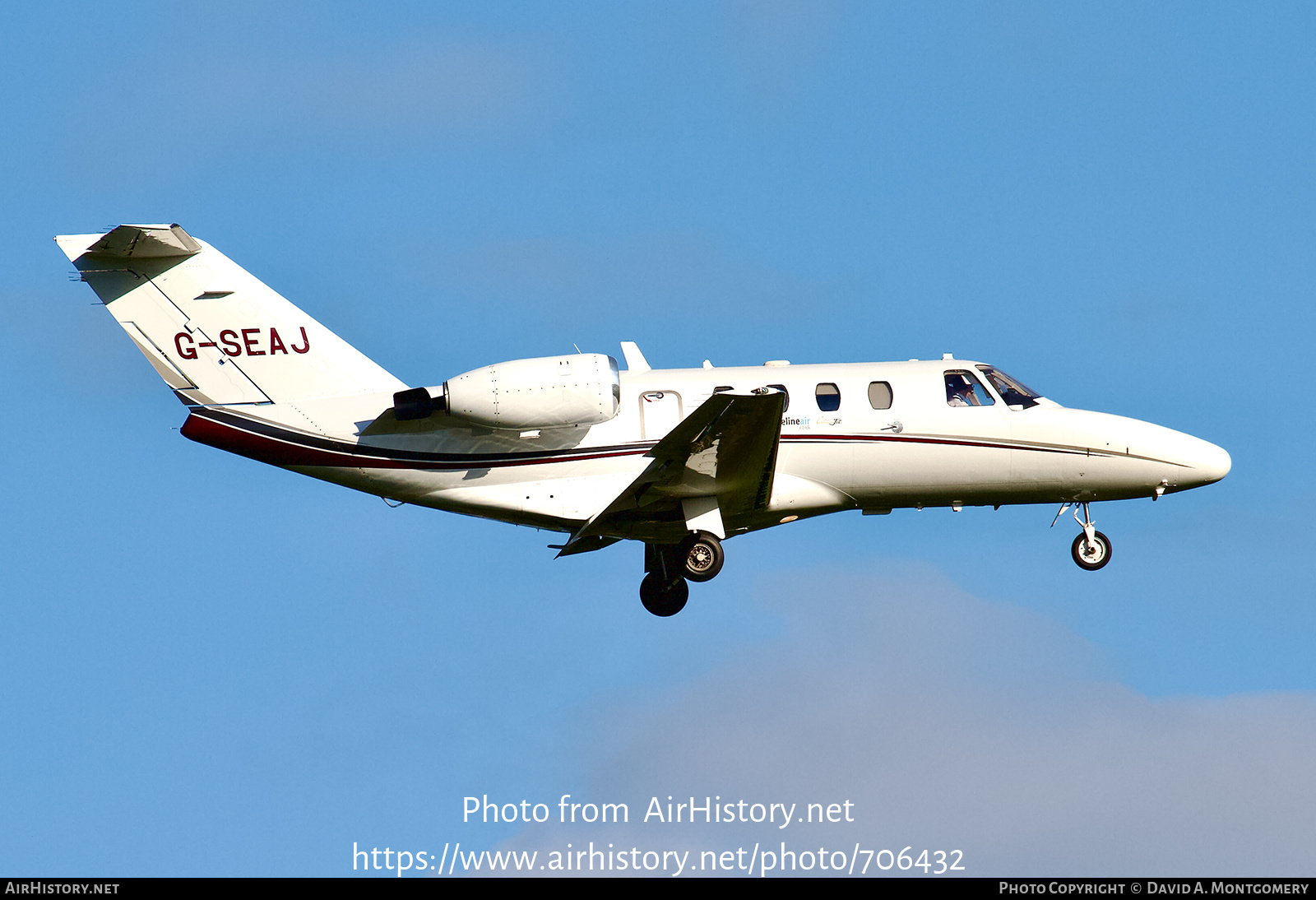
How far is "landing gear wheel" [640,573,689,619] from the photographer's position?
2594cm

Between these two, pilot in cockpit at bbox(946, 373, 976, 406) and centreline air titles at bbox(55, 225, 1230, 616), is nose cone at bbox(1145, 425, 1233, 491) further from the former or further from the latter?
pilot in cockpit at bbox(946, 373, 976, 406)

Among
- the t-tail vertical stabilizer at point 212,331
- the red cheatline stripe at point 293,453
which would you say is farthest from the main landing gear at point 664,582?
the t-tail vertical stabilizer at point 212,331

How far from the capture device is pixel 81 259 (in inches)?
919

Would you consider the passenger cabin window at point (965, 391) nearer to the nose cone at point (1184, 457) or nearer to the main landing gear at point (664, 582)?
the nose cone at point (1184, 457)

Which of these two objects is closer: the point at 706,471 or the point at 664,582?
the point at 706,471

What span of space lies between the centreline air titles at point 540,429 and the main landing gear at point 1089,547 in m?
2.08

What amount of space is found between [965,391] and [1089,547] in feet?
11.5

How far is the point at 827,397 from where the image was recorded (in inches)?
949

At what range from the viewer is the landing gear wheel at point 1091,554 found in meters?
25.8

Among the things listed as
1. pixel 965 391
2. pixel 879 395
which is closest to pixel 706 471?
pixel 879 395

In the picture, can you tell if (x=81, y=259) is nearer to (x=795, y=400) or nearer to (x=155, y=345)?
(x=155, y=345)

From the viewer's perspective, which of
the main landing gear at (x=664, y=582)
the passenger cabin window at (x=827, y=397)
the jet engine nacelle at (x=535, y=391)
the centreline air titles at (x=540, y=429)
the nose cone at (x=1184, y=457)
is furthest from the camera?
the main landing gear at (x=664, y=582)

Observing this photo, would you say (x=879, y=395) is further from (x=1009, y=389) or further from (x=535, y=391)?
(x=535, y=391)
